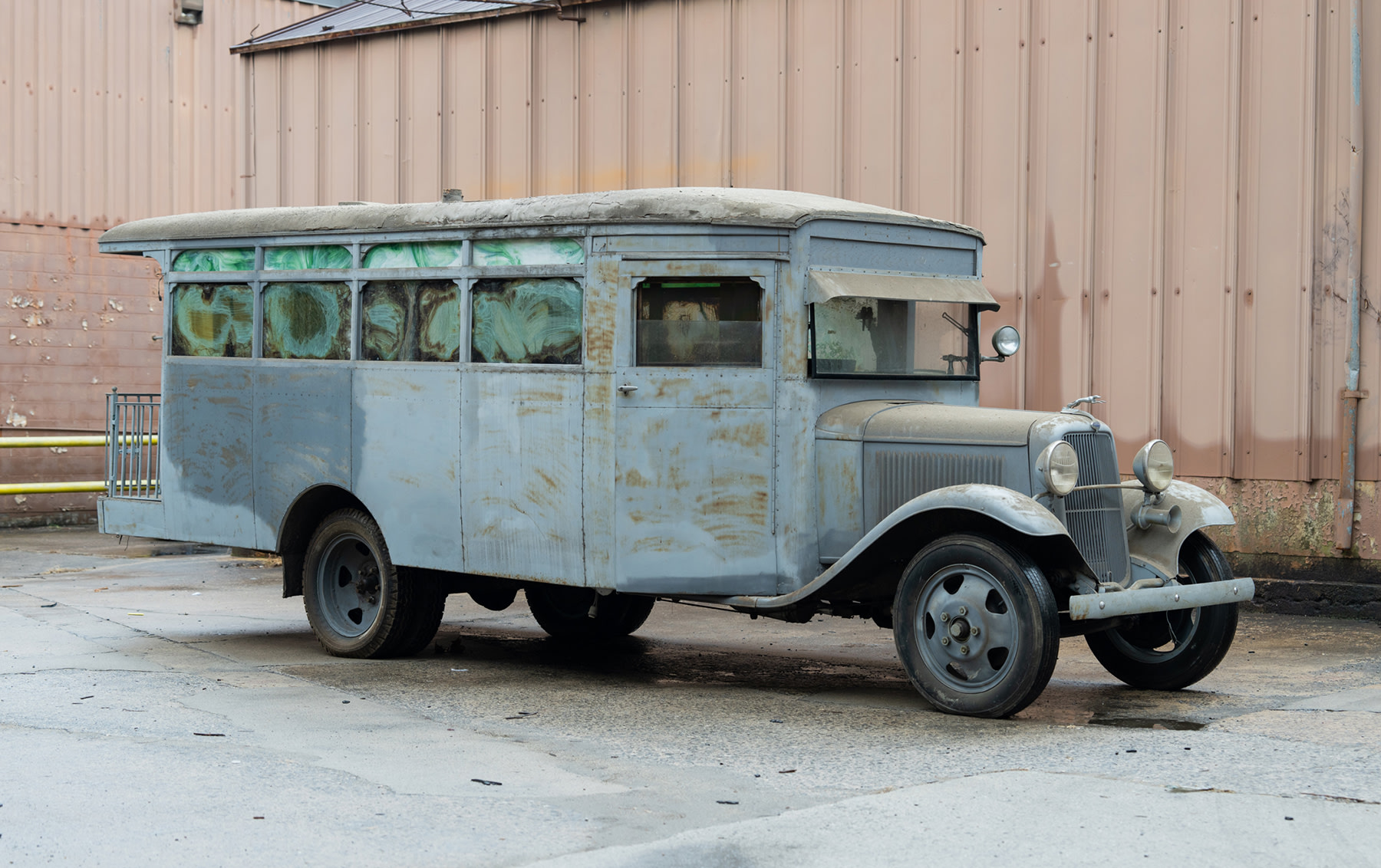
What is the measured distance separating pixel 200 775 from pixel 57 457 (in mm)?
13542

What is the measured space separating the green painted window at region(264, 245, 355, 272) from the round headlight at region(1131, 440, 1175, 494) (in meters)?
4.72

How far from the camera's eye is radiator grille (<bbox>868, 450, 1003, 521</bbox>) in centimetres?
740

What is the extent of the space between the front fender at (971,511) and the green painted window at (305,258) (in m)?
3.66

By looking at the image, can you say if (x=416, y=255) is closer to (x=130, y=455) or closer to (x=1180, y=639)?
(x=130, y=455)

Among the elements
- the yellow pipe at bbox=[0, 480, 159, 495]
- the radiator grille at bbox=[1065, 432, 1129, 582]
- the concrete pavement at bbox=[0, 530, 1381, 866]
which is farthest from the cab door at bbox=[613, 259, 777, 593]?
the yellow pipe at bbox=[0, 480, 159, 495]

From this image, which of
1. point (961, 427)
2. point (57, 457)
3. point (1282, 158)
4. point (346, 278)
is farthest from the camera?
point (57, 457)

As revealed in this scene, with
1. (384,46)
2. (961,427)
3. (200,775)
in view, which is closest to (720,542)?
(961,427)

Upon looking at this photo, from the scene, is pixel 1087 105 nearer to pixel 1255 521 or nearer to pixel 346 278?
pixel 1255 521

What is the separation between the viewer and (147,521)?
9.96m

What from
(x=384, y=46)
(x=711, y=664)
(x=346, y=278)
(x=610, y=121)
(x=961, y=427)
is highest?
(x=384, y=46)

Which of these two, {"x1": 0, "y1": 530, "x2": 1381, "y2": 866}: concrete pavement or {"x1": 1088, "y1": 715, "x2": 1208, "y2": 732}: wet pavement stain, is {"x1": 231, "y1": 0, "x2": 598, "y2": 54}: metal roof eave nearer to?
{"x1": 0, "y1": 530, "x2": 1381, "y2": 866}: concrete pavement

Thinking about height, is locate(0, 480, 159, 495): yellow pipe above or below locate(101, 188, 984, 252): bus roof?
below

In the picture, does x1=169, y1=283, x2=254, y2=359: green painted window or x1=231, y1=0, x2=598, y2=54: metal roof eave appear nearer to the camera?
x1=169, y1=283, x2=254, y2=359: green painted window

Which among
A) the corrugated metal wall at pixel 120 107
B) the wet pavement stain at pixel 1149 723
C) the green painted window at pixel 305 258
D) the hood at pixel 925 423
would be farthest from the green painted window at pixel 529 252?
the corrugated metal wall at pixel 120 107
